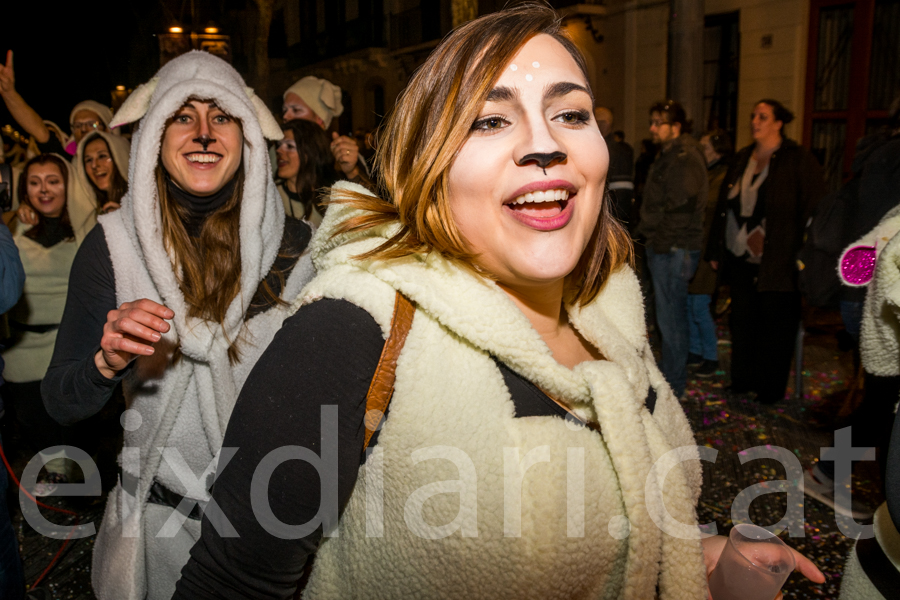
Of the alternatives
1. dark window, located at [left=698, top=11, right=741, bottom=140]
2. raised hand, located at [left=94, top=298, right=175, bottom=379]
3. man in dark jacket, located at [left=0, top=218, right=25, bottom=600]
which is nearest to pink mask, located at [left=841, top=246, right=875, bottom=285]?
raised hand, located at [left=94, top=298, right=175, bottom=379]

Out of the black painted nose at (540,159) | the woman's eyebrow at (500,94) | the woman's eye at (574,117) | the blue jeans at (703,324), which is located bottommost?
the blue jeans at (703,324)

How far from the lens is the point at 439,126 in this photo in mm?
1129

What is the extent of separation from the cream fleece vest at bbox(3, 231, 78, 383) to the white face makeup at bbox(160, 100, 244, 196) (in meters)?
1.90

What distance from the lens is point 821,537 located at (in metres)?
3.18

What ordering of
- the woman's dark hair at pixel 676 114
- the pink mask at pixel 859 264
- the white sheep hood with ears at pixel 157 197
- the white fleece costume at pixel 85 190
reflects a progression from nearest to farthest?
the white sheep hood with ears at pixel 157 197 → the pink mask at pixel 859 264 → the white fleece costume at pixel 85 190 → the woman's dark hair at pixel 676 114

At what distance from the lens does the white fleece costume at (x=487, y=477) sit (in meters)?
1.04

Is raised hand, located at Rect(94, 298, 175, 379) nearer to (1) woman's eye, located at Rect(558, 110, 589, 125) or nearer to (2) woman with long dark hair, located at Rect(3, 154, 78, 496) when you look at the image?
(1) woman's eye, located at Rect(558, 110, 589, 125)

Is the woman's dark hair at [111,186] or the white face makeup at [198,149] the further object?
the woman's dark hair at [111,186]

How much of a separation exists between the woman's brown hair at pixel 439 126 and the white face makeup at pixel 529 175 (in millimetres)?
25

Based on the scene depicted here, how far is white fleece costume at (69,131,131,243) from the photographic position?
12.9 ft

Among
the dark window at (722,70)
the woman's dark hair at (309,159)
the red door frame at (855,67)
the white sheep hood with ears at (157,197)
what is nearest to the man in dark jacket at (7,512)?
the white sheep hood with ears at (157,197)

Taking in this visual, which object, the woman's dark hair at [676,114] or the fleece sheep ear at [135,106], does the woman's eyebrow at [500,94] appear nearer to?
the fleece sheep ear at [135,106]

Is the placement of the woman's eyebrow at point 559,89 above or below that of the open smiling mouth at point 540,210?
above

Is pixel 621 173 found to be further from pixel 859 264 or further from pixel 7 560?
pixel 7 560
